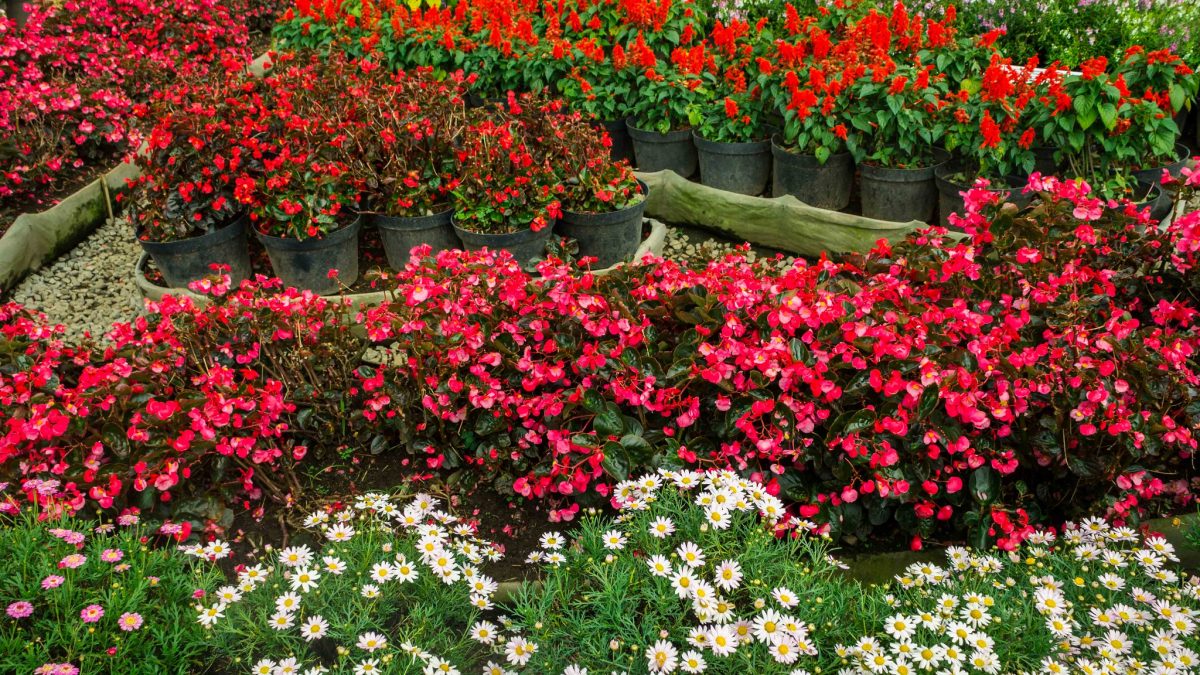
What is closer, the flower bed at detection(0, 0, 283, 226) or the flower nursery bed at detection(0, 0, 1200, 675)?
the flower nursery bed at detection(0, 0, 1200, 675)

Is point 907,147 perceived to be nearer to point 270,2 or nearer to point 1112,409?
point 1112,409

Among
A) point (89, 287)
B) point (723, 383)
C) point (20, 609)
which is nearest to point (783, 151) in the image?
point (723, 383)

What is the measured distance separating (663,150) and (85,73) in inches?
157

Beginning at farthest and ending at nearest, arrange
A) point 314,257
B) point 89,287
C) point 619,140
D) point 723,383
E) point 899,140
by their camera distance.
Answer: point 619,140 < point 89,287 < point 899,140 < point 314,257 < point 723,383

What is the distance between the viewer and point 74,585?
2.00 m

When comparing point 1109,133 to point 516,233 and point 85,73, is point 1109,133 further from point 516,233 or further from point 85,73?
point 85,73

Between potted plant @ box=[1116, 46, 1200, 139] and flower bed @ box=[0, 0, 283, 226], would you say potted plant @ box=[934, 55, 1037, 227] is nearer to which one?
potted plant @ box=[1116, 46, 1200, 139]

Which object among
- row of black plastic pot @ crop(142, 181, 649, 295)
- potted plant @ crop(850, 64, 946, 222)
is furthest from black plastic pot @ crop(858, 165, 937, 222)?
row of black plastic pot @ crop(142, 181, 649, 295)

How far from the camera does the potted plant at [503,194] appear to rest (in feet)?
13.0

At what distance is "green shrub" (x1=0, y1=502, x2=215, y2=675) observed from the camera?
1.85m

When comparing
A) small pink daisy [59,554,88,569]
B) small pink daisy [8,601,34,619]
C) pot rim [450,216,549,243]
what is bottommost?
small pink daisy [8,601,34,619]

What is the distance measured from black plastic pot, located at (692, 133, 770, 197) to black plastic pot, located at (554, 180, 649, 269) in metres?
0.86

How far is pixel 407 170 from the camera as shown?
4.09 meters

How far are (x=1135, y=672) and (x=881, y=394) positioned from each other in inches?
38.1
